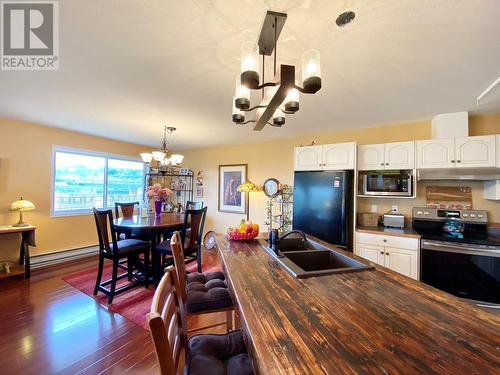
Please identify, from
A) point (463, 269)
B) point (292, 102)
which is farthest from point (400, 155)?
point (292, 102)

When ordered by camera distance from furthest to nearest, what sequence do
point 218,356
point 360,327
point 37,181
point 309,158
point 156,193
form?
1. point 37,181
2. point 156,193
3. point 309,158
4. point 218,356
5. point 360,327

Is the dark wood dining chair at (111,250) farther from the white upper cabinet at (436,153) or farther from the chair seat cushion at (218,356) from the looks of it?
the white upper cabinet at (436,153)

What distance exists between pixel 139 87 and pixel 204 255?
10.7 ft

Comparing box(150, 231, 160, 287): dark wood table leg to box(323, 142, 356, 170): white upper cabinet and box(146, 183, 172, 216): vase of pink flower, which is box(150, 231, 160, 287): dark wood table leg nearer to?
box(146, 183, 172, 216): vase of pink flower

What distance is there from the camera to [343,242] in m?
3.00

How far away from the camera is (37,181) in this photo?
3621mm

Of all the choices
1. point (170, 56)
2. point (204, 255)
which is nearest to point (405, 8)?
point (170, 56)

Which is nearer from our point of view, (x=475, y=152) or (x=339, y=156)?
(x=475, y=152)

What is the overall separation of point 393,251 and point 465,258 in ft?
2.12

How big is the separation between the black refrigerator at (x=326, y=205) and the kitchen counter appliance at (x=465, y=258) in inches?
34.6

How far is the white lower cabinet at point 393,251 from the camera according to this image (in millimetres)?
2598

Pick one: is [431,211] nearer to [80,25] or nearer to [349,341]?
[349,341]

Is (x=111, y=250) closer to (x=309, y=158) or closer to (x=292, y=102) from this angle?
(x=292, y=102)

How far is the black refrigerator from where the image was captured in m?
3.00
